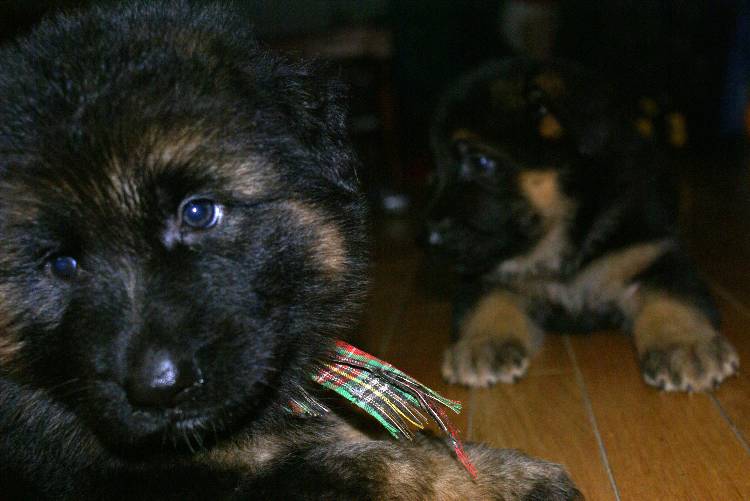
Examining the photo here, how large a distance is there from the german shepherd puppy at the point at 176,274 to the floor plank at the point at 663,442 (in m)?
0.28

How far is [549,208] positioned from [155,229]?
6.68ft

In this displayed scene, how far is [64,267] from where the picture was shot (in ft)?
5.03

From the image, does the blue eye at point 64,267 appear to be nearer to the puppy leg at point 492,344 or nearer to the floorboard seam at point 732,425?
the puppy leg at point 492,344

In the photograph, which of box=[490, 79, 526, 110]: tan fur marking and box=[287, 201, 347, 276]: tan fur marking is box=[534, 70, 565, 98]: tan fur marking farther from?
box=[287, 201, 347, 276]: tan fur marking

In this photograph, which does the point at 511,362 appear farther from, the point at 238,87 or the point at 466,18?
the point at 466,18

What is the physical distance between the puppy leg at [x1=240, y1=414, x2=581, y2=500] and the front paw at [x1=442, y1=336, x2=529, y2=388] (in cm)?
83

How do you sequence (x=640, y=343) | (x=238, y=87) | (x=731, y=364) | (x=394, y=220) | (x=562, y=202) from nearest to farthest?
1. (x=238, y=87)
2. (x=731, y=364)
3. (x=640, y=343)
4. (x=562, y=202)
5. (x=394, y=220)

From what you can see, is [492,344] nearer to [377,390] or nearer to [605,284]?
[605,284]

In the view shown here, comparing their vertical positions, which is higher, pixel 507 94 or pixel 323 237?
pixel 507 94

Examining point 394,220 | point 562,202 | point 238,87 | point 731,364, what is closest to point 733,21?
point 394,220

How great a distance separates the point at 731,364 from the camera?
8.06 feet

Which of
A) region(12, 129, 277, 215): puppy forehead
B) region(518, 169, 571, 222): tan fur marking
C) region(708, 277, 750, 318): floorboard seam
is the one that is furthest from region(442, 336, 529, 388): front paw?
region(12, 129, 277, 215): puppy forehead

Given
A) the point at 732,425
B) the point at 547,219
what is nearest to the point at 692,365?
the point at 732,425

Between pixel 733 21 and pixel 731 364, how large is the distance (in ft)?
24.5
